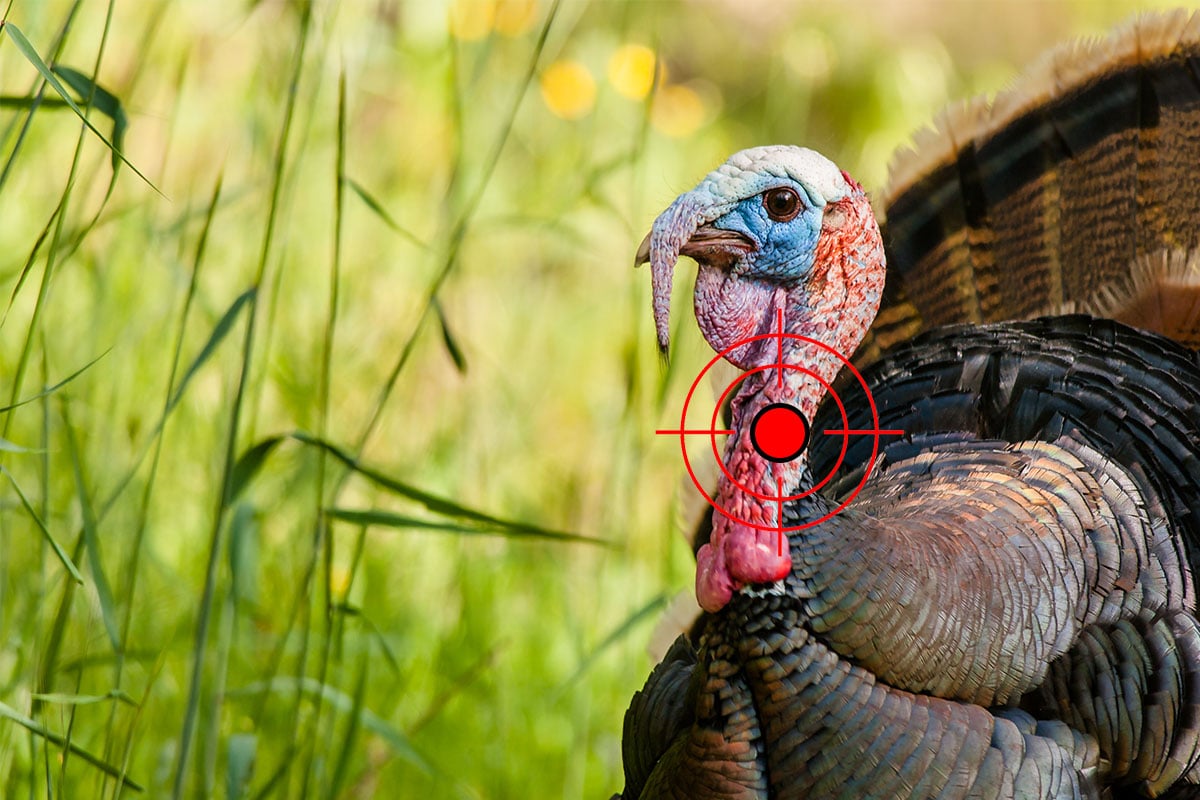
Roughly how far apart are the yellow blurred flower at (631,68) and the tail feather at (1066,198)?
0.54 metres

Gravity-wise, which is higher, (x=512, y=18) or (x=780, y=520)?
(x=512, y=18)

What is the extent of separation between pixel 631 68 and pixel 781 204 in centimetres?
168

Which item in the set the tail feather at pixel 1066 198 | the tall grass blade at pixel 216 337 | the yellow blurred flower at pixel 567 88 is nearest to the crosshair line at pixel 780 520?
the tall grass blade at pixel 216 337

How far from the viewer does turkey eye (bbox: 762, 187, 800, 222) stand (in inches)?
74.7

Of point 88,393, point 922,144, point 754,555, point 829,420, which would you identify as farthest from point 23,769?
point 922,144

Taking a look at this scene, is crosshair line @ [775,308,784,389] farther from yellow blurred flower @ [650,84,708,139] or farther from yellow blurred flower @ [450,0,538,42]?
yellow blurred flower @ [650,84,708,139]

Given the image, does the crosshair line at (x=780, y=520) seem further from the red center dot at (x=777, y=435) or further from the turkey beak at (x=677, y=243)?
the turkey beak at (x=677, y=243)

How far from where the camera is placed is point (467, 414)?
11.4 feet

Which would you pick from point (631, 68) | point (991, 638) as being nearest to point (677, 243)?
point (991, 638)

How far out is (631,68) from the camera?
11.4 feet

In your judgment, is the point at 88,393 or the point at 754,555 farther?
the point at 88,393

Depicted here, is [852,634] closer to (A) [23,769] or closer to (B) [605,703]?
(A) [23,769]

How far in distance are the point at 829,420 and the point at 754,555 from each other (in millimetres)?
1004

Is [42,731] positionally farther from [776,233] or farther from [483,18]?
[483,18]
